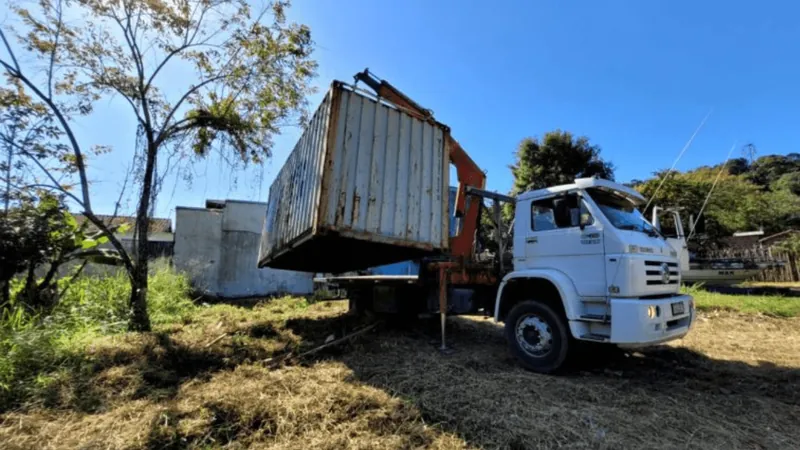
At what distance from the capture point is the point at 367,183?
454cm

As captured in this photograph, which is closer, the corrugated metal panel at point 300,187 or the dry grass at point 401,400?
the dry grass at point 401,400

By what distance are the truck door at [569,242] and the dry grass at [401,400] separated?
3.89 feet

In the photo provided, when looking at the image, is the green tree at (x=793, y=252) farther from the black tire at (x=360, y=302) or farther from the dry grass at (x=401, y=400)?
the black tire at (x=360, y=302)

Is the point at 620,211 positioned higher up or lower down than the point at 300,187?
lower down

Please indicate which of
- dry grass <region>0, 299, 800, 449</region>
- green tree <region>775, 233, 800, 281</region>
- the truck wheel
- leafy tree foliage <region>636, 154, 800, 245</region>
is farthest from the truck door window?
green tree <region>775, 233, 800, 281</region>

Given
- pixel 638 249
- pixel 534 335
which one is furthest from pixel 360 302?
pixel 638 249

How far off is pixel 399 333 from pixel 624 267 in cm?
384

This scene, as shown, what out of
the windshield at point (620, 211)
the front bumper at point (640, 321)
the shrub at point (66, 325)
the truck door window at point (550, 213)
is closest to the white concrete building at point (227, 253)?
the shrub at point (66, 325)

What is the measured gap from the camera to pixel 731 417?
11.4ft

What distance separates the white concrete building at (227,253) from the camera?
42.0 ft

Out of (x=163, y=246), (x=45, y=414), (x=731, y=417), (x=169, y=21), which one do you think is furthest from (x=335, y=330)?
(x=163, y=246)

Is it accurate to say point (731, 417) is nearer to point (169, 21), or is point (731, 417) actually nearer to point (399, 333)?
point (399, 333)

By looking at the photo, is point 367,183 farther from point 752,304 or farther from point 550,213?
point 752,304

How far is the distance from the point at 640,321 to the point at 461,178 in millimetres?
3295
